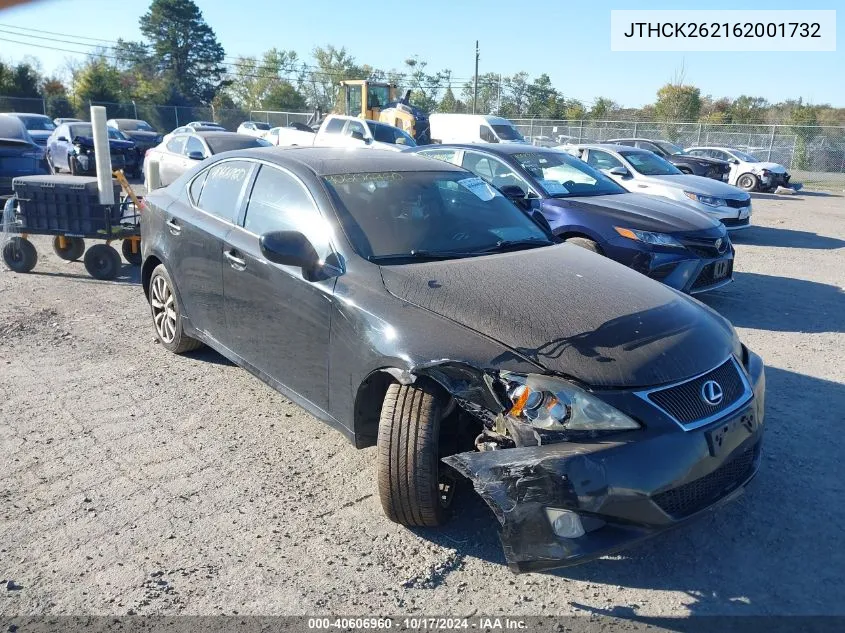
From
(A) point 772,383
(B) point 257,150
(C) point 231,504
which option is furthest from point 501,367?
(A) point 772,383

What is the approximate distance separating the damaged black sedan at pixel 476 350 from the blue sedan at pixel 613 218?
2493 mm

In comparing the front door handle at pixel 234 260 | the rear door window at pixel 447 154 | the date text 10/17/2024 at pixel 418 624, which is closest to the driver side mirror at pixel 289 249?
the front door handle at pixel 234 260

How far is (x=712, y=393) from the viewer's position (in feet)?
9.71

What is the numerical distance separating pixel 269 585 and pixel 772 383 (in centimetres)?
400

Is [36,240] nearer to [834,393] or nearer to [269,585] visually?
[269,585]

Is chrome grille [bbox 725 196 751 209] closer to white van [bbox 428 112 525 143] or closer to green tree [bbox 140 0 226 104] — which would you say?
white van [bbox 428 112 525 143]

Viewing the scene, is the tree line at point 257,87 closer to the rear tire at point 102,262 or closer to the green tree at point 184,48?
the green tree at point 184,48

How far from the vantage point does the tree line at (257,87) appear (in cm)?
4309

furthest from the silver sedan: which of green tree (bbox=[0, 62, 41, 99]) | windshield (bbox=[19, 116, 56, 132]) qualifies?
green tree (bbox=[0, 62, 41, 99])

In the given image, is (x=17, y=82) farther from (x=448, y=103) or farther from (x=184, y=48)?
(x=448, y=103)

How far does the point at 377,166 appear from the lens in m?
4.38

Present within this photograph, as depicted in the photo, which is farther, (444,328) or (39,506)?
(39,506)

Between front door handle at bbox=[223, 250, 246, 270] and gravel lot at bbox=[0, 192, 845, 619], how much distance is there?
3.16 ft

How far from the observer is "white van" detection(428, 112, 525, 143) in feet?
81.4
